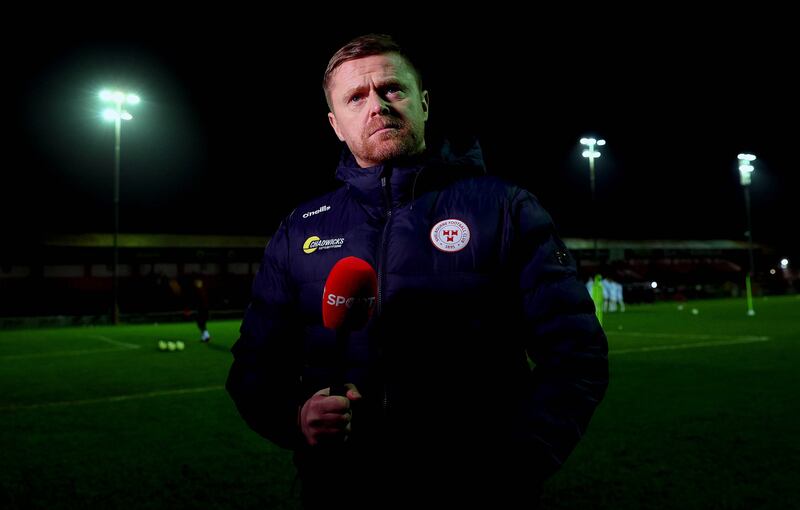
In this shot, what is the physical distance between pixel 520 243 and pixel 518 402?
508 millimetres

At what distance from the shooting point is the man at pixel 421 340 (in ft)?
6.22

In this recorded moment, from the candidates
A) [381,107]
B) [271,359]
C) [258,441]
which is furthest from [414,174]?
[258,441]

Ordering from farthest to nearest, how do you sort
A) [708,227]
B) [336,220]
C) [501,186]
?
Answer: 1. [708,227]
2. [336,220]
3. [501,186]

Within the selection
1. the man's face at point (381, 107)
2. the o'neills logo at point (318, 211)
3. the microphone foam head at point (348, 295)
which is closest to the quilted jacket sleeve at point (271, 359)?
the o'neills logo at point (318, 211)

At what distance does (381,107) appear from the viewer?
2217 millimetres

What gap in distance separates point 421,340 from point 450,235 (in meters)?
0.36

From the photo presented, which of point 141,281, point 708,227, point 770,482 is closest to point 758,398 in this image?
point 770,482

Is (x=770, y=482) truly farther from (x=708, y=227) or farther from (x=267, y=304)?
(x=708, y=227)

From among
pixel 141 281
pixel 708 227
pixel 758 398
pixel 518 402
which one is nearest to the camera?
pixel 518 402

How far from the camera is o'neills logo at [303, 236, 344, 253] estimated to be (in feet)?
7.32

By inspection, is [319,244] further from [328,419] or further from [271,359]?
[328,419]

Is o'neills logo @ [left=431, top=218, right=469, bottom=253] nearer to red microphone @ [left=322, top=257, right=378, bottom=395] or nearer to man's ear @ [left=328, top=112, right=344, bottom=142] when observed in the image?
red microphone @ [left=322, top=257, right=378, bottom=395]

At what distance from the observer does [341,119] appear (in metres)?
2.40

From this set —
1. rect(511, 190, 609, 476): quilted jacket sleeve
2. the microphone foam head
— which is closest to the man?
rect(511, 190, 609, 476): quilted jacket sleeve
